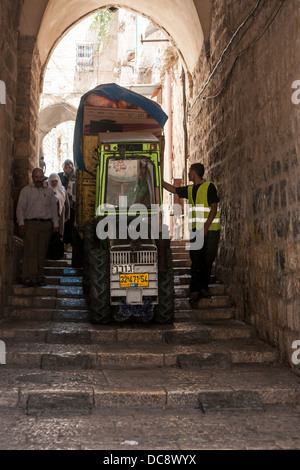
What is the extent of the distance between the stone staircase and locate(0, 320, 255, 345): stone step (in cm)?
1

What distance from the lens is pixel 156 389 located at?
13.3 feet

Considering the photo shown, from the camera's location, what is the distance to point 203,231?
663 centimetres

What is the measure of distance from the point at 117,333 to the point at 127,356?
71 centimetres

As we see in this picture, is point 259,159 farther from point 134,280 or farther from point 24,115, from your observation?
point 24,115

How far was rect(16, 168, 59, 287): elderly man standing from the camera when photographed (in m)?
7.18

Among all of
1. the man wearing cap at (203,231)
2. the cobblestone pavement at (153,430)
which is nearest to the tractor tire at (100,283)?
the man wearing cap at (203,231)

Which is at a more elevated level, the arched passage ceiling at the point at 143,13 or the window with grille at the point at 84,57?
the window with grille at the point at 84,57

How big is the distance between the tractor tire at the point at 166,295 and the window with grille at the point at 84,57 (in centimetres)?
2275

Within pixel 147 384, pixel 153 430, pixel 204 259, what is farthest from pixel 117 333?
pixel 153 430

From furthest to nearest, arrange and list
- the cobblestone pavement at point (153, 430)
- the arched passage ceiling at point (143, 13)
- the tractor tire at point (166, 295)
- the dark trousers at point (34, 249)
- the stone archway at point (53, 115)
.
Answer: the stone archway at point (53, 115) → the arched passage ceiling at point (143, 13) → the dark trousers at point (34, 249) → the tractor tire at point (166, 295) → the cobblestone pavement at point (153, 430)

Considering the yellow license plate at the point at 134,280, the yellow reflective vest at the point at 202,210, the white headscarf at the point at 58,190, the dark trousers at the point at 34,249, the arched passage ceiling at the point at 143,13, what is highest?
the arched passage ceiling at the point at 143,13

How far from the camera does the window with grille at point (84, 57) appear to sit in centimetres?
2678

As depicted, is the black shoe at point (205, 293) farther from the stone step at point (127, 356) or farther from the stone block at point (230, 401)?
the stone block at point (230, 401)
